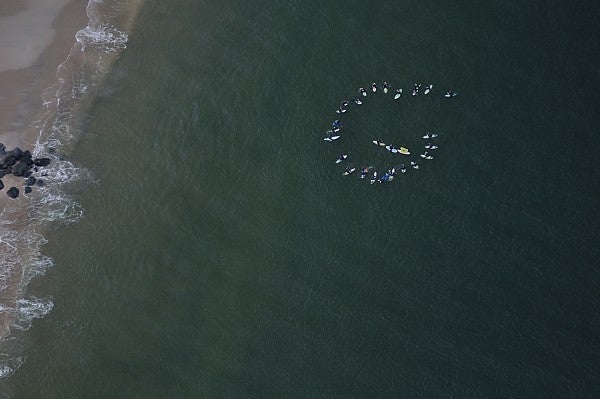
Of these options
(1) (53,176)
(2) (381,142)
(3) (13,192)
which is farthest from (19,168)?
(2) (381,142)

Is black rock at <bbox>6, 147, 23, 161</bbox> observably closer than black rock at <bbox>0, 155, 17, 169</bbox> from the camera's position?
No

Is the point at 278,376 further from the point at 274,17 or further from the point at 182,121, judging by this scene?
the point at 274,17

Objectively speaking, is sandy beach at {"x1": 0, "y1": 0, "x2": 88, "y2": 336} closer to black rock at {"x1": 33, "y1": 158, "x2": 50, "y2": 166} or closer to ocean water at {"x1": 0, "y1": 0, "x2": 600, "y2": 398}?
black rock at {"x1": 33, "y1": 158, "x2": 50, "y2": 166}

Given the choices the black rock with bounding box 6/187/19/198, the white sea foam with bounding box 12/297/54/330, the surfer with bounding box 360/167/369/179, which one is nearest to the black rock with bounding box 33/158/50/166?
the black rock with bounding box 6/187/19/198

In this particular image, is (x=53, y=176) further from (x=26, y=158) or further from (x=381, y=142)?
(x=381, y=142)

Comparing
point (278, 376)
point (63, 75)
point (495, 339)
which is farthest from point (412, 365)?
point (63, 75)

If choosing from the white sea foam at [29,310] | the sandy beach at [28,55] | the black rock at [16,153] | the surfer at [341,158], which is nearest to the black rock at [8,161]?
the black rock at [16,153]

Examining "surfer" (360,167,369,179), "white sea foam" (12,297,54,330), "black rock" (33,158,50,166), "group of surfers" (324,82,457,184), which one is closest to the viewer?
"white sea foam" (12,297,54,330)
